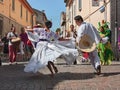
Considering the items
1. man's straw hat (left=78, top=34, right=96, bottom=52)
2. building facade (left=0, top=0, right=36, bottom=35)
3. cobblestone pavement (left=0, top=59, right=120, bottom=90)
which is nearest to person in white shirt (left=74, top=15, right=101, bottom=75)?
man's straw hat (left=78, top=34, right=96, bottom=52)

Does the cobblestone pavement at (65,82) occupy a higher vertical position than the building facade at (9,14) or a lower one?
lower

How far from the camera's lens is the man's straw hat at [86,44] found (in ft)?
40.0

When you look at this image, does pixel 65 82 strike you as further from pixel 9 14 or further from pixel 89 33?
pixel 9 14

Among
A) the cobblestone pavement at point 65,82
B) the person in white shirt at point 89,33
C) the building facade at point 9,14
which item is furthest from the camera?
the building facade at point 9,14

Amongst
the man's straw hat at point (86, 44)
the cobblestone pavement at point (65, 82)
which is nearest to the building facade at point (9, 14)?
the man's straw hat at point (86, 44)

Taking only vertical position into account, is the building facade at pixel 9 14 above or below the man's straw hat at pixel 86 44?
above

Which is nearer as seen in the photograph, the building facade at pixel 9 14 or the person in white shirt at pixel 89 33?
the person in white shirt at pixel 89 33

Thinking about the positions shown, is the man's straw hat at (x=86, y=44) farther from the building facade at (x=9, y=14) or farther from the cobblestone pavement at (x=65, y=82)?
the building facade at (x=9, y=14)

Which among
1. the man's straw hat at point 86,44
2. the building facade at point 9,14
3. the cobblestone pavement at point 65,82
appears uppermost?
the building facade at point 9,14

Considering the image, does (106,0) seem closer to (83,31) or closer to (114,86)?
(83,31)

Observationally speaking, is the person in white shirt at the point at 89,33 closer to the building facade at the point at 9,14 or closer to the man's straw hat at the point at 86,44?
the man's straw hat at the point at 86,44

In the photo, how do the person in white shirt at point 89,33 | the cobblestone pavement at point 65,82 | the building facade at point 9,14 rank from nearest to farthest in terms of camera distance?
1. the cobblestone pavement at point 65,82
2. the person in white shirt at point 89,33
3. the building facade at point 9,14

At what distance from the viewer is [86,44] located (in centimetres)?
1231

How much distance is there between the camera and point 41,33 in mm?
12258
